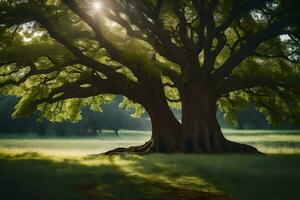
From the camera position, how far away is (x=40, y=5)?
21438 millimetres

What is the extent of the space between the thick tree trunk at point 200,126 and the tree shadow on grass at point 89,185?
10805mm

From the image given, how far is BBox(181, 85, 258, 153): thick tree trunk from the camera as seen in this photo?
27.7m

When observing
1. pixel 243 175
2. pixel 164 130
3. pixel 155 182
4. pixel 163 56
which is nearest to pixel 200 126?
pixel 164 130

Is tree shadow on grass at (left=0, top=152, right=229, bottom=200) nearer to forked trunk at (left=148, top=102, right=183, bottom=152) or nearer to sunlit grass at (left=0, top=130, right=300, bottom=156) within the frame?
forked trunk at (left=148, top=102, right=183, bottom=152)

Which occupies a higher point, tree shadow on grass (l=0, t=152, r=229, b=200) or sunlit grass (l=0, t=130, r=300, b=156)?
sunlit grass (l=0, t=130, r=300, b=156)

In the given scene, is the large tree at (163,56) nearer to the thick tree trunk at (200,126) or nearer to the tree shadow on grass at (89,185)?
the thick tree trunk at (200,126)

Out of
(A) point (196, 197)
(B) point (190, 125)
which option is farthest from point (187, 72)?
(A) point (196, 197)

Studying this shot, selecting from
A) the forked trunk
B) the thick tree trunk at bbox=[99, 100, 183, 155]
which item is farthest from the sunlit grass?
the forked trunk

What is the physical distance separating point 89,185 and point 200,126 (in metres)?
15.8

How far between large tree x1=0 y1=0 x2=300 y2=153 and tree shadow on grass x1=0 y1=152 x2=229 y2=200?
817 cm

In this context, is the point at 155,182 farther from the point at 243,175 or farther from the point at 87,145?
the point at 87,145

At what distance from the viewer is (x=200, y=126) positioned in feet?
91.7

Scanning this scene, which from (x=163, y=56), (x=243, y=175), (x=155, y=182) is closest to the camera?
(x=155, y=182)

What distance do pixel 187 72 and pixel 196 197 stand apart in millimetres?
17023
